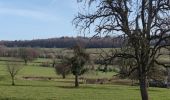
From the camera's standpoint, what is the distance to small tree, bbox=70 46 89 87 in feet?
245

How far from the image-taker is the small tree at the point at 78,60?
7471 cm

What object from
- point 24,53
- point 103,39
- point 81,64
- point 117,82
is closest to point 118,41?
point 103,39

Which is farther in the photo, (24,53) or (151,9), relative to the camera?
(24,53)

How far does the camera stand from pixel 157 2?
80.5ft

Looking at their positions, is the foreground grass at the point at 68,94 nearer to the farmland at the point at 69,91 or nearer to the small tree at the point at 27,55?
the farmland at the point at 69,91

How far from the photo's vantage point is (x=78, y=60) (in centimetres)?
7481

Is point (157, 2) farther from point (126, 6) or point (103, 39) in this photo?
point (103, 39)

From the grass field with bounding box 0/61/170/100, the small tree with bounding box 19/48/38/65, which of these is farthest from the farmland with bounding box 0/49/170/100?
the small tree with bounding box 19/48/38/65

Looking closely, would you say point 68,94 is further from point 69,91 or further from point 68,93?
point 69,91

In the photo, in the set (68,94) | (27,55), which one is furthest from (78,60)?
(27,55)

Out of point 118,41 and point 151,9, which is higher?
point 151,9

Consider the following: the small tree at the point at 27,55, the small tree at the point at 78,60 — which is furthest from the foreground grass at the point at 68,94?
the small tree at the point at 27,55

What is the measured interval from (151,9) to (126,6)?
58.6 inches

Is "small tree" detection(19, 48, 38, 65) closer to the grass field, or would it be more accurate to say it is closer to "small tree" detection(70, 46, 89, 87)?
the grass field
